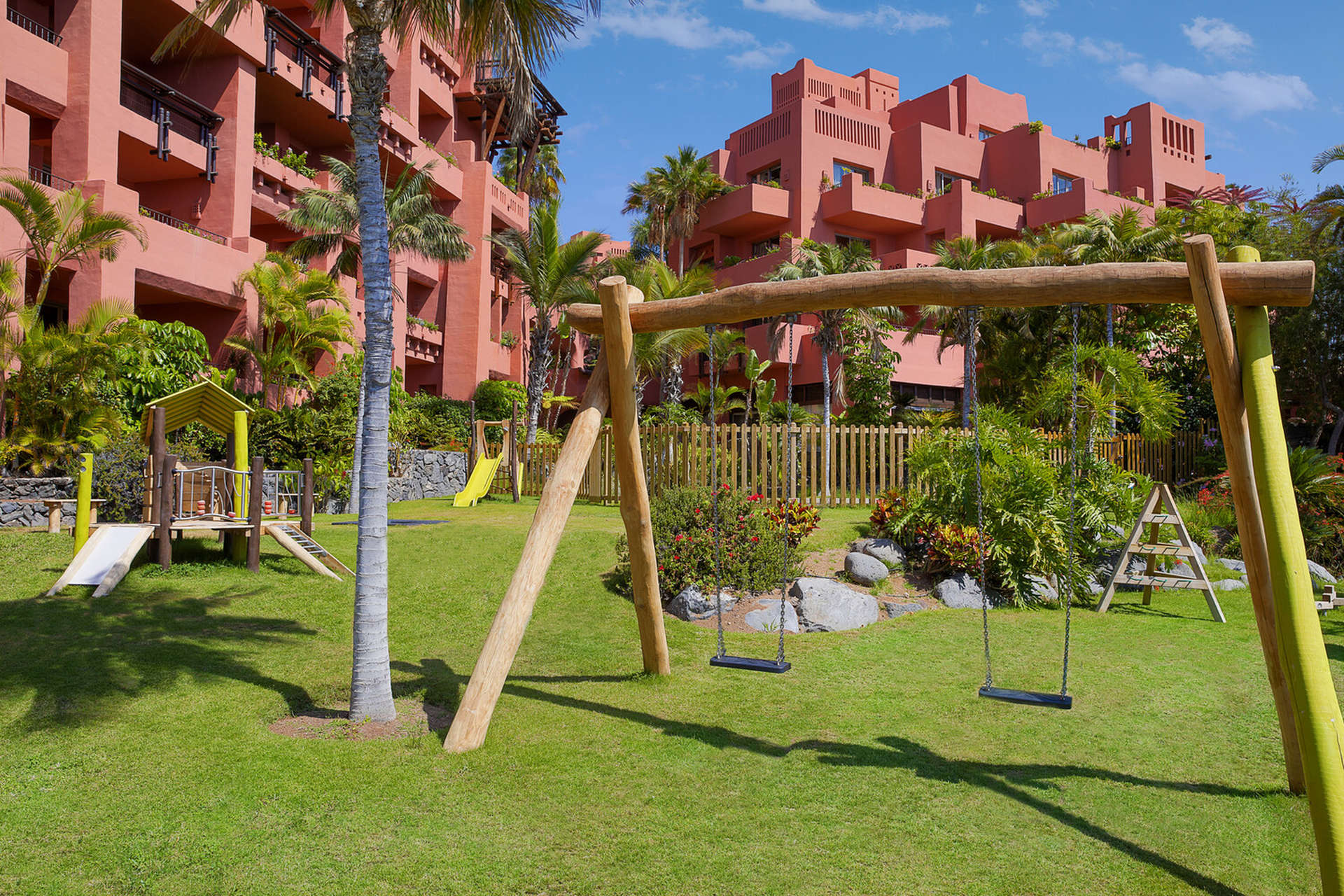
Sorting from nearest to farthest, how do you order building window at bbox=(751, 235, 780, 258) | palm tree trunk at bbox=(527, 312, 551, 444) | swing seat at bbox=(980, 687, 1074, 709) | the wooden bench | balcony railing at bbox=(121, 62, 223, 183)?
swing seat at bbox=(980, 687, 1074, 709)
the wooden bench
balcony railing at bbox=(121, 62, 223, 183)
palm tree trunk at bbox=(527, 312, 551, 444)
building window at bbox=(751, 235, 780, 258)

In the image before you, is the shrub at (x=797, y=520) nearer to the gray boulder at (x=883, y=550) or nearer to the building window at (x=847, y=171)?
the gray boulder at (x=883, y=550)

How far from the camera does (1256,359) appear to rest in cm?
402

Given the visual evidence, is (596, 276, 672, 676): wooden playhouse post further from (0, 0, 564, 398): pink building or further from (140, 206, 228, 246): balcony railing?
(140, 206, 228, 246): balcony railing

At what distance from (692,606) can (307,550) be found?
4979 mm

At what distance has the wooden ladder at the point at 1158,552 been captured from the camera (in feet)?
29.2

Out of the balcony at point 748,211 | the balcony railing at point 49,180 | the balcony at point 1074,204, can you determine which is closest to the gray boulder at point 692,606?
the balcony railing at point 49,180

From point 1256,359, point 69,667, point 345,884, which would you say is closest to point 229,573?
point 69,667

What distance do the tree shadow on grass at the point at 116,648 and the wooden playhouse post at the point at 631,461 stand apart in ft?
8.06

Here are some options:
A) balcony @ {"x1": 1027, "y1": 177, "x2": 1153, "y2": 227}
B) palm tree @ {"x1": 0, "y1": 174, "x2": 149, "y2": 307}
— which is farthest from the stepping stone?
balcony @ {"x1": 1027, "y1": 177, "x2": 1153, "y2": 227}

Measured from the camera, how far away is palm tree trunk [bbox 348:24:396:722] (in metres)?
5.35

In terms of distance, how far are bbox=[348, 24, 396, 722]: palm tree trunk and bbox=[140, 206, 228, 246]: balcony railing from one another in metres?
15.2

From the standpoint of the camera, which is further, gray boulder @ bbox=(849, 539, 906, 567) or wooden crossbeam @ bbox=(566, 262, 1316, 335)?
gray boulder @ bbox=(849, 539, 906, 567)

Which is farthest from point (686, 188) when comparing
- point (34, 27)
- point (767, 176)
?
point (34, 27)

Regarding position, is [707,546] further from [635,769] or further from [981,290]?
[981,290]
